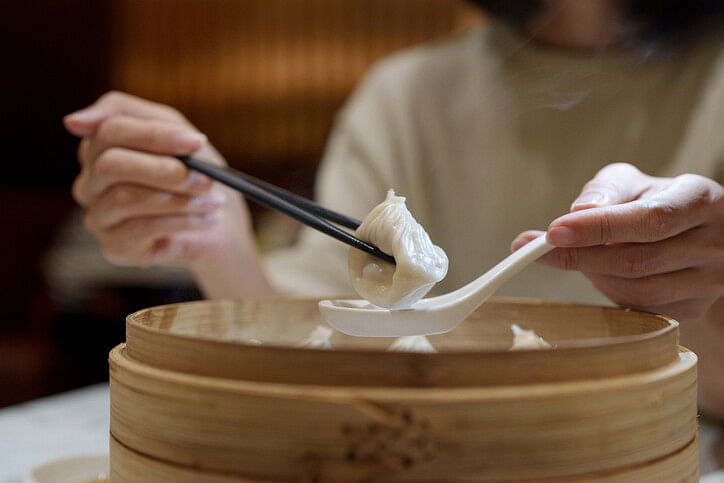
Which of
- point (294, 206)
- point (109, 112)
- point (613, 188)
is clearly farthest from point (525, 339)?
point (109, 112)

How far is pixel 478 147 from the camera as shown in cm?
173

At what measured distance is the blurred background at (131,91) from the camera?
3.46m

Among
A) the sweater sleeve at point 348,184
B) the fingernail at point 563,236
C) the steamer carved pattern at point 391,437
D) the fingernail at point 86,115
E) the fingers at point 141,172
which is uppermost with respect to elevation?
the fingernail at point 86,115

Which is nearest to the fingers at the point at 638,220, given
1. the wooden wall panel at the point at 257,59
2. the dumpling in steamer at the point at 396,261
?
the dumpling in steamer at the point at 396,261

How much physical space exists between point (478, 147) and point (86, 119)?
992mm

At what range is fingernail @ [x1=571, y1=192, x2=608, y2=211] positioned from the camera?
688 mm

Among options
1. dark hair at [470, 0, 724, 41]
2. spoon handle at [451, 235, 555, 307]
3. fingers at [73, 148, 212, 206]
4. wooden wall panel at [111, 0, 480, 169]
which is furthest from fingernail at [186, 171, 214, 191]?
wooden wall panel at [111, 0, 480, 169]

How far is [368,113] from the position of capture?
1.88m

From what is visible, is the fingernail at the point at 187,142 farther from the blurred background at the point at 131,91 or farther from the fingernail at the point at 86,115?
the blurred background at the point at 131,91

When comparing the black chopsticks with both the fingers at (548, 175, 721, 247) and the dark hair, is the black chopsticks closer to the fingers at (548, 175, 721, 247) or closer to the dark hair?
the fingers at (548, 175, 721, 247)

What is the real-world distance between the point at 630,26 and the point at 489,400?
142 centimetres

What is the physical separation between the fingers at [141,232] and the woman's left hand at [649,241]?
1.98ft

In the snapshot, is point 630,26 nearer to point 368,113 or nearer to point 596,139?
point 596,139

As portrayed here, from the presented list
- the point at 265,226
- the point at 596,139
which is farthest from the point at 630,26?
the point at 265,226
